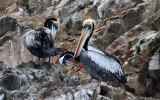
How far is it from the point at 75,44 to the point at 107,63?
5.13 meters

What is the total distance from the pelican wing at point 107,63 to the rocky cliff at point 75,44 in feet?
1.45

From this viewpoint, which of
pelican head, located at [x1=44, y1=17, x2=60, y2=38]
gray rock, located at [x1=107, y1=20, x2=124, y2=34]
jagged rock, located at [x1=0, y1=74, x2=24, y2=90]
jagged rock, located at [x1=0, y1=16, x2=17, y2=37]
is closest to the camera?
jagged rock, located at [x1=0, y1=74, x2=24, y2=90]

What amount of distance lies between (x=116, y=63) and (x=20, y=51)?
5473 millimetres

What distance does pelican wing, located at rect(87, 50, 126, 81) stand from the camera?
7.18m

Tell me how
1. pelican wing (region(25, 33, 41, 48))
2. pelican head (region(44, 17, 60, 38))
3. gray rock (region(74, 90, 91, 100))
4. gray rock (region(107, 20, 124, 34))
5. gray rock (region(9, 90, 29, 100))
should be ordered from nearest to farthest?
1. gray rock (region(74, 90, 91, 100))
2. gray rock (region(9, 90, 29, 100))
3. pelican wing (region(25, 33, 41, 48))
4. pelican head (region(44, 17, 60, 38))
5. gray rock (region(107, 20, 124, 34))

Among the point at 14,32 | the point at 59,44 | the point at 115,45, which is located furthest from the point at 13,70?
the point at 14,32

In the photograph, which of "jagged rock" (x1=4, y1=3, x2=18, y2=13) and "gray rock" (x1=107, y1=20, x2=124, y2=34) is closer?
"gray rock" (x1=107, y1=20, x2=124, y2=34)

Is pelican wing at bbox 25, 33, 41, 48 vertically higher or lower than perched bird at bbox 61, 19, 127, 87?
higher

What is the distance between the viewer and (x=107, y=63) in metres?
7.29

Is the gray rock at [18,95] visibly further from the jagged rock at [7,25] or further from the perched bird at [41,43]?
the jagged rock at [7,25]

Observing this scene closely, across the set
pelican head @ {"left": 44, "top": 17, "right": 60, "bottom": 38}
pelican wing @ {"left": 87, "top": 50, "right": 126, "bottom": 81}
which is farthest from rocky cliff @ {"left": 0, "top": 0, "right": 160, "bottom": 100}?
pelican head @ {"left": 44, "top": 17, "right": 60, "bottom": 38}

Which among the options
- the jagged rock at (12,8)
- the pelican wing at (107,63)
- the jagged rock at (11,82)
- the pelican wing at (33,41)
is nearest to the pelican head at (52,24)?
the pelican wing at (33,41)

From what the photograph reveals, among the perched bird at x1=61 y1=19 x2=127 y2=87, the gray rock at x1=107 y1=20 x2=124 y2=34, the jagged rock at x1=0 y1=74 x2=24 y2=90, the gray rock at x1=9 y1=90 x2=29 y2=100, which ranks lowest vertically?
the gray rock at x1=9 y1=90 x2=29 y2=100

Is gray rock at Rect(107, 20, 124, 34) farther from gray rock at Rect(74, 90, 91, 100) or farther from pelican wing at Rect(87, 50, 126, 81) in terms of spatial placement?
gray rock at Rect(74, 90, 91, 100)
